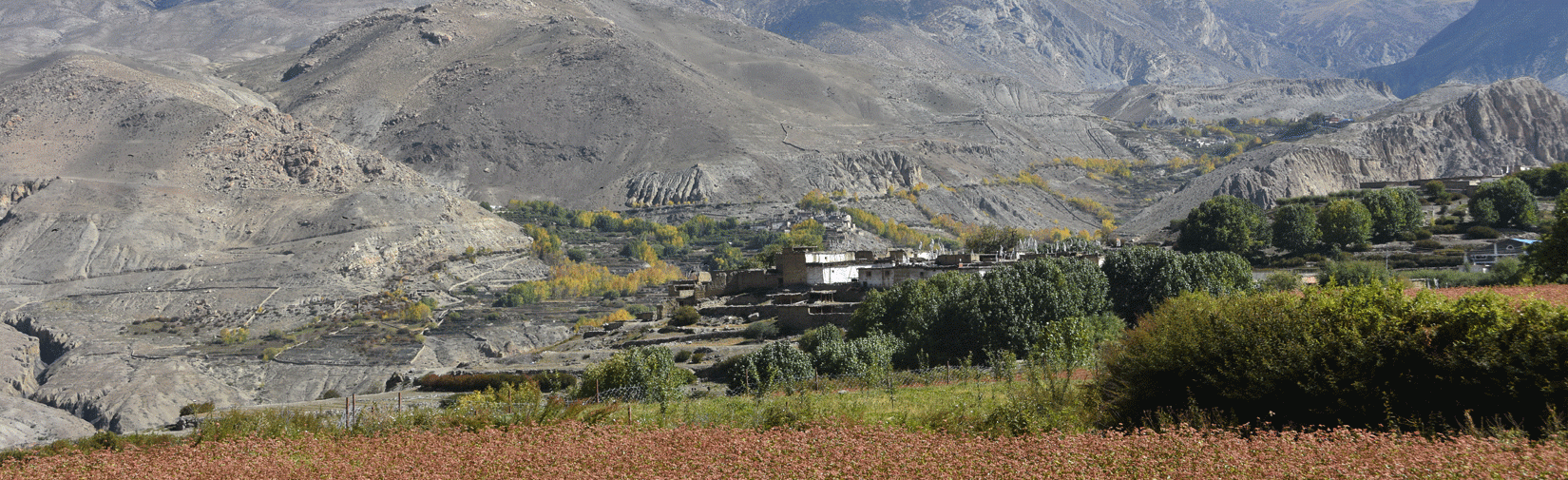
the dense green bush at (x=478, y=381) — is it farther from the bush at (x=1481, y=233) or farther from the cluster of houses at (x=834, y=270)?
the bush at (x=1481, y=233)

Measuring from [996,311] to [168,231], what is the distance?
124 metres

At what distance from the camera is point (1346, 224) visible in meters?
76.8

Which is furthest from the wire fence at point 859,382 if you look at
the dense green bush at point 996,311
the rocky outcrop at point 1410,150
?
the rocky outcrop at point 1410,150

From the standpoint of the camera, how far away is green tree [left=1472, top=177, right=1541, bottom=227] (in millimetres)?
75625

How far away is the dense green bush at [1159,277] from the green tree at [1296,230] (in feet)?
100

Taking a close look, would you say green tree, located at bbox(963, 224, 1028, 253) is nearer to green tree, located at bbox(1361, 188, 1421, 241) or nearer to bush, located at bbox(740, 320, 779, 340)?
green tree, located at bbox(1361, 188, 1421, 241)

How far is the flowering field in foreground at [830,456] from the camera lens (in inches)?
472

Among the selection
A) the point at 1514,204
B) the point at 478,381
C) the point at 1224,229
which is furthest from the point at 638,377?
the point at 1514,204

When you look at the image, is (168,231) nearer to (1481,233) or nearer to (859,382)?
(859,382)

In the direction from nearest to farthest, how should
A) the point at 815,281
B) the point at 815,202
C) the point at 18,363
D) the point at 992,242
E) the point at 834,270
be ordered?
the point at 815,281
the point at 834,270
the point at 992,242
the point at 18,363
the point at 815,202

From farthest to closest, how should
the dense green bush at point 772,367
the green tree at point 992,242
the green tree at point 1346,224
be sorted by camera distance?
the green tree at point 992,242 → the green tree at point 1346,224 → the dense green bush at point 772,367

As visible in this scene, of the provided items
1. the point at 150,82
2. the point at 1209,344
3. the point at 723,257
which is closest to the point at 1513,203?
the point at 1209,344

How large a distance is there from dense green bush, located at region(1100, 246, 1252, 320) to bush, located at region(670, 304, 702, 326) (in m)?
25.0

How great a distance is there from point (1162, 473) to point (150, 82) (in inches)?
8133
